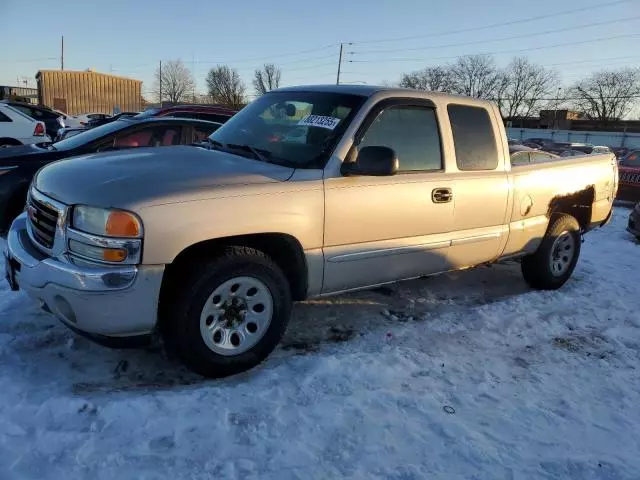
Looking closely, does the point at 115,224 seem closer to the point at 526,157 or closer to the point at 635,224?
the point at 526,157

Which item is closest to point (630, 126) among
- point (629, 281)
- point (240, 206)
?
point (629, 281)

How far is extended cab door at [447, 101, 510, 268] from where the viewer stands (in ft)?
14.2

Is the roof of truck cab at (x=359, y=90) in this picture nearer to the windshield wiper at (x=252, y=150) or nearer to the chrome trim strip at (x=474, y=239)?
the windshield wiper at (x=252, y=150)

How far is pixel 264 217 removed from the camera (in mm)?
3234

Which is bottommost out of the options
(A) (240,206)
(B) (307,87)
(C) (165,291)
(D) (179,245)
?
(C) (165,291)

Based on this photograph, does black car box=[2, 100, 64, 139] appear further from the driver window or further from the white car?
the driver window

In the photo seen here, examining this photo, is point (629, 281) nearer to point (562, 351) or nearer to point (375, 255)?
point (562, 351)

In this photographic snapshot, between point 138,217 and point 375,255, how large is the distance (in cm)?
172

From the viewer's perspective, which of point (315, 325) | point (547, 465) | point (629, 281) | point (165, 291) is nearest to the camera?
point (547, 465)

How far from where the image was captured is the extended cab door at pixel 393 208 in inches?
143

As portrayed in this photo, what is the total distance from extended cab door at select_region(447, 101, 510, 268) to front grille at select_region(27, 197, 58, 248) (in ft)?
9.40

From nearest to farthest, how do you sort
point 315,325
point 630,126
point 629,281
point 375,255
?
point 375,255
point 315,325
point 629,281
point 630,126

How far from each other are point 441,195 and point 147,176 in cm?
219

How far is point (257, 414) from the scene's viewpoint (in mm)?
2924
